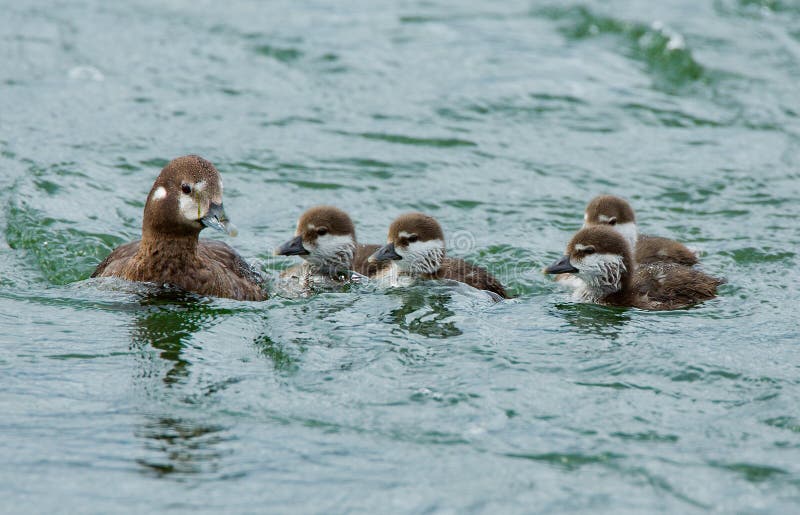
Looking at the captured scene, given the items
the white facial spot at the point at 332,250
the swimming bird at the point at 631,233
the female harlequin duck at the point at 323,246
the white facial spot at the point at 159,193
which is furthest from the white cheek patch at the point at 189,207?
the swimming bird at the point at 631,233

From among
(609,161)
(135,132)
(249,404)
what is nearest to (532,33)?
(609,161)

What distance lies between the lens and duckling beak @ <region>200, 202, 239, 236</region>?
7.67 metres

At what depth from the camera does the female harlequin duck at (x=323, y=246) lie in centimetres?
884

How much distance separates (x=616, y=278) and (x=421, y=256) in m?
1.46

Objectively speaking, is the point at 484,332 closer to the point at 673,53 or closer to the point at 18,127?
the point at 18,127

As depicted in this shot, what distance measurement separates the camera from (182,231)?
789 centimetres

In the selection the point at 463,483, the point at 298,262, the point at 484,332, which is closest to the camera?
the point at 463,483

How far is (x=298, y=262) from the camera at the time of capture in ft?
32.6

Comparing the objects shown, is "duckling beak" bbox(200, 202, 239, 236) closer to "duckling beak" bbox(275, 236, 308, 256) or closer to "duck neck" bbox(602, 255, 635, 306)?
"duckling beak" bbox(275, 236, 308, 256)

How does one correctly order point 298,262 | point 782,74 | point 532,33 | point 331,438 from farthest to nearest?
point 532,33
point 782,74
point 298,262
point 331,438

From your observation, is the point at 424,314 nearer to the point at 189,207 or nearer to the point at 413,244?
the point at 413,244

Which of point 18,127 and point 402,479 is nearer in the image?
point 402,479

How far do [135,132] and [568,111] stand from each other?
4.93 meters

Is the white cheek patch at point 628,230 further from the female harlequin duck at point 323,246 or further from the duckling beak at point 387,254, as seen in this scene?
the female harlequin duck at point 323,246
